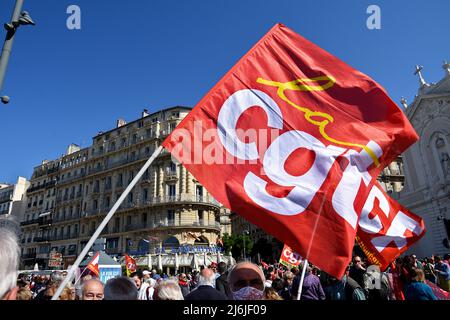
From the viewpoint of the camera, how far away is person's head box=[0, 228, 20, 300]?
5.41ft

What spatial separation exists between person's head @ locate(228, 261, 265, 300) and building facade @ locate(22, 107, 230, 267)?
32515 mm

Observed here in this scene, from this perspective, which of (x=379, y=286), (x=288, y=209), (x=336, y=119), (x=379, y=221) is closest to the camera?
(x=288, y=209)

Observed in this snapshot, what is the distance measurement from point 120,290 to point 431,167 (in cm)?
3547

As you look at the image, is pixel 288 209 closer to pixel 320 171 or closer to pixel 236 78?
pixel 320 171

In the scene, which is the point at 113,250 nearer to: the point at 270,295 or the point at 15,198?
the point at 15,198

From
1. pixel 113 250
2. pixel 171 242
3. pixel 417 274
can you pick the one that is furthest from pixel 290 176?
pixel 113 250

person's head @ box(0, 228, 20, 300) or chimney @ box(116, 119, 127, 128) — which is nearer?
person's head @ box(0, 228, 20, 300)

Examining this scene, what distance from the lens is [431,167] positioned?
31.5 m

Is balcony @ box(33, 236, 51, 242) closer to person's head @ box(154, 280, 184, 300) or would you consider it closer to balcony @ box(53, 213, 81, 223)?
balcony @ box(53, 213, 81, 223)

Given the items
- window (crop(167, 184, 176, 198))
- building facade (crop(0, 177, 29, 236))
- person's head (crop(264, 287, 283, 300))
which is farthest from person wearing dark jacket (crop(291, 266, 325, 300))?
building facade (crop(0, 177, 29, 236))

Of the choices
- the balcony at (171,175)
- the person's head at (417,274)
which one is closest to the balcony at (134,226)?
the balcony at (171,175)

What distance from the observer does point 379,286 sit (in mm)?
5828
